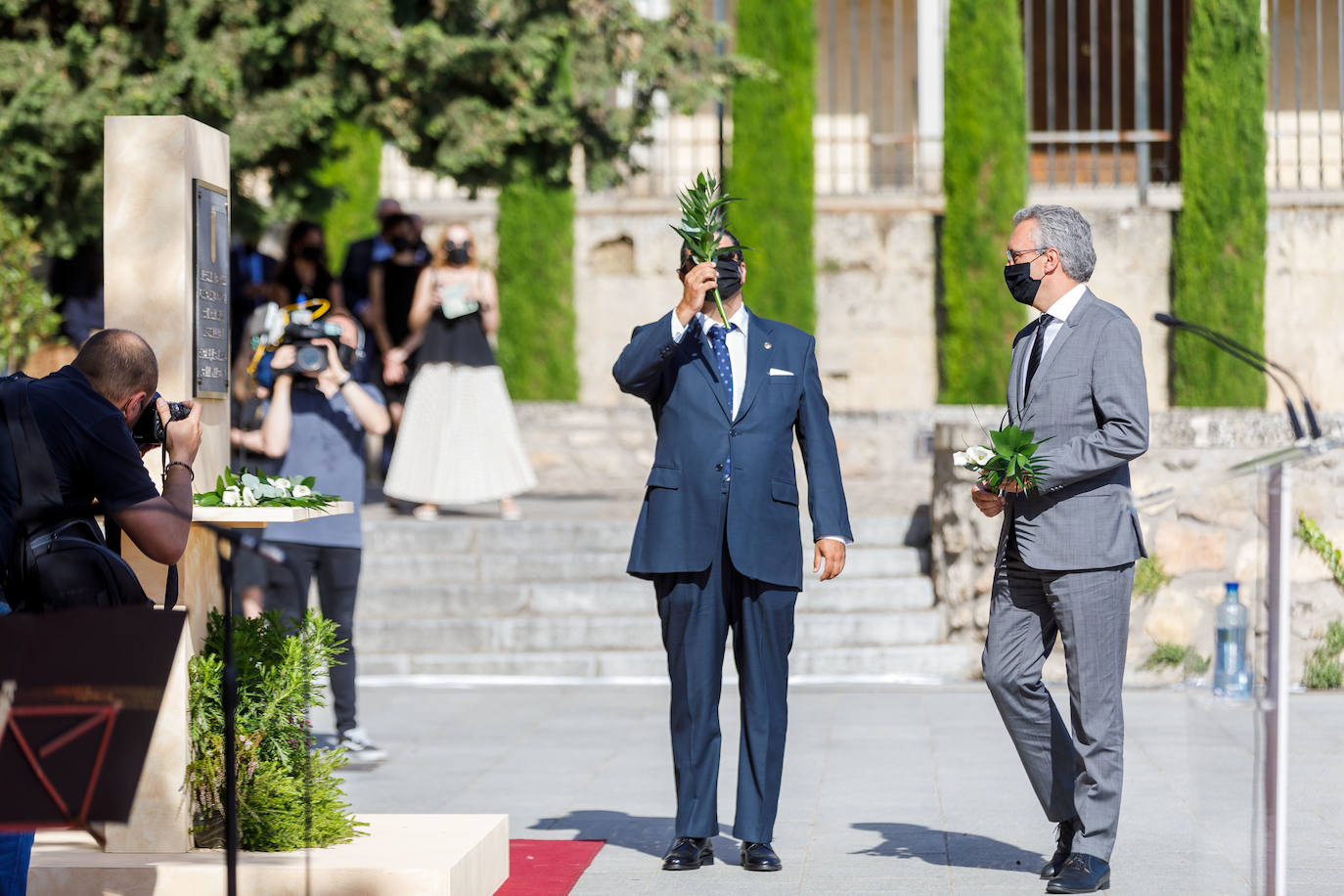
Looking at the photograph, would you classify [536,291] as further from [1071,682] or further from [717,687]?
[1071,682]

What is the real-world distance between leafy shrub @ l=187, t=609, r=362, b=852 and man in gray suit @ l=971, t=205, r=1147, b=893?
2144 millimetres

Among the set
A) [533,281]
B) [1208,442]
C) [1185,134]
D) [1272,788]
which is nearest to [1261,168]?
[1185,134]

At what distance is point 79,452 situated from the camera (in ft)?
14.0

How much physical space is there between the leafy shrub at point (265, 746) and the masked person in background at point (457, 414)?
20.5 ft

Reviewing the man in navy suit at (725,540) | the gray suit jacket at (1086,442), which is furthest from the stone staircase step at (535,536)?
the gray suit jacket at (1086,442)

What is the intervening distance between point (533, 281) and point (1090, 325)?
12.7 m

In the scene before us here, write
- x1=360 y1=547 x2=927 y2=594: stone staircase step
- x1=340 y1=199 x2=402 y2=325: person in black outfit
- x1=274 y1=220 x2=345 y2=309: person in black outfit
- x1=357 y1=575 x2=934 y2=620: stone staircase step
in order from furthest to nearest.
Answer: x1=340 y1=199 x2=402 y2=325: person in black outfit < x1=274 y1=220 x2=345 y2=309: person in black outfit < x1=360 y1=547 x2=927 y2=594: stone staircase step < x1=357 y1=575 x2=934 y2=620: stone staircase step

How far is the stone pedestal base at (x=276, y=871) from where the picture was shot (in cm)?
473

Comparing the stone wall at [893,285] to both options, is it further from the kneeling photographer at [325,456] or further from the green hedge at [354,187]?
the kneeling photographer at [325,456]

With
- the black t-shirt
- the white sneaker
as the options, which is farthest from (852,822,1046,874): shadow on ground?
the black t-shirt

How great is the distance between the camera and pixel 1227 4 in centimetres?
1775

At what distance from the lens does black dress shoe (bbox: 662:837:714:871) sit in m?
5.47

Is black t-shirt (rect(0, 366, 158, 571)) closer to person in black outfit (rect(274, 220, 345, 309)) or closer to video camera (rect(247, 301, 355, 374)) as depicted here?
video camera (rect(247, 301, 355, 374))

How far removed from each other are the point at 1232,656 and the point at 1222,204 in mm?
14497
